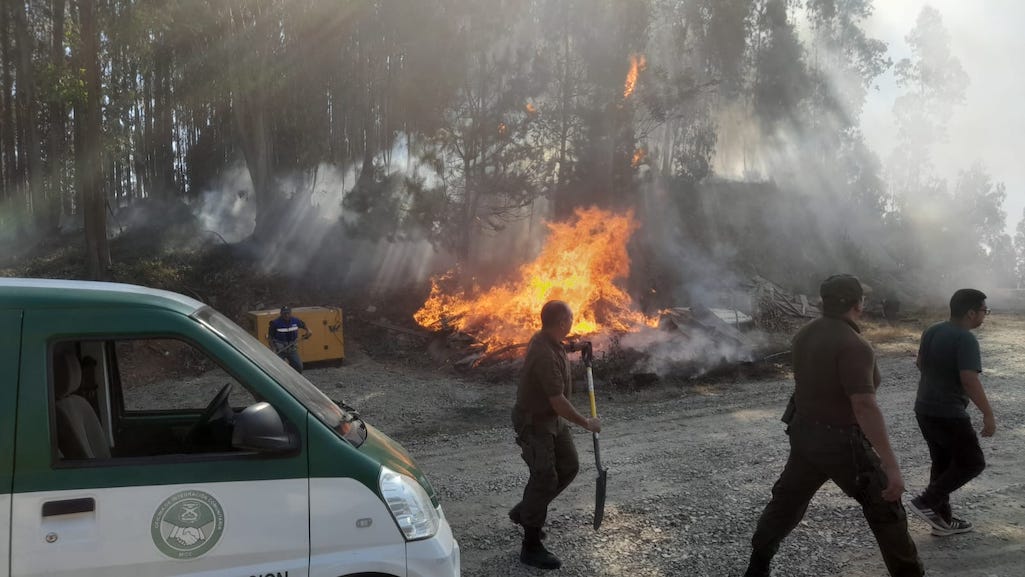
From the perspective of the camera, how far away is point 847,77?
42656mm

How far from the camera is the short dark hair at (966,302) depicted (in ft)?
15.9

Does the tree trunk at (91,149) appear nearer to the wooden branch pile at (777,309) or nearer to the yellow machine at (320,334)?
the yellow machine at (320,334)

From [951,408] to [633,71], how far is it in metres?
19.9

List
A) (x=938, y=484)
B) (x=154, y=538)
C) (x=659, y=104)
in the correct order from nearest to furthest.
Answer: (x=154, y=538), (x=938, y=484), (x=659, y=104)

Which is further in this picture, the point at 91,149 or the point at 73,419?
the point at 91,149

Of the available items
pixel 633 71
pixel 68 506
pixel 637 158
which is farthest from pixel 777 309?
pixel 68 506

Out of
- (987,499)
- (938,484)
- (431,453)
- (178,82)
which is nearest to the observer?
A: (938,484)

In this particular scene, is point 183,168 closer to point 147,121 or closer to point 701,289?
point 147,121

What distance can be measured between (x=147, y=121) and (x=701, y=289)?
71.8ft

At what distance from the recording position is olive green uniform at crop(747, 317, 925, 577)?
3.58 meters

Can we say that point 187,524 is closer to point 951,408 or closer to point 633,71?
point 951,408

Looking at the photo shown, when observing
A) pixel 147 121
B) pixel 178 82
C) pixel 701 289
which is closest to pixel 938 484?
pixel 701 289

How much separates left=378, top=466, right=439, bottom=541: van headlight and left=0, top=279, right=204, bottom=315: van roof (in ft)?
3.60

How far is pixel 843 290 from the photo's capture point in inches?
148
